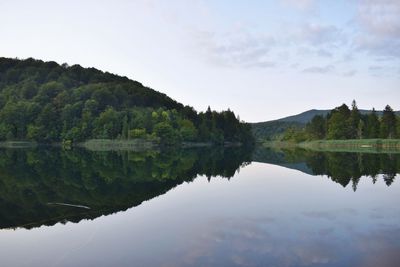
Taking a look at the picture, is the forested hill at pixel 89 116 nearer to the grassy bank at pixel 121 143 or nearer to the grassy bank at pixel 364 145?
the grassy bank at pixel 121 143

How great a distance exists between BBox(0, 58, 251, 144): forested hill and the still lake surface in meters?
110

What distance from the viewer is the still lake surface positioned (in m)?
11.3

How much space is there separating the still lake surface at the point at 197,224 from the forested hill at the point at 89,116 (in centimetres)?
11031

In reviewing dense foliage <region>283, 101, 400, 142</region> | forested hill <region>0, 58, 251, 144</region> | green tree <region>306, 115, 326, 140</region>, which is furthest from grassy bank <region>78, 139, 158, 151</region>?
green tree <region>306, 115, 326, 140</region>

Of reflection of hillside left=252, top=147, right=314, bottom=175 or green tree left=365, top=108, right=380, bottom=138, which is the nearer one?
reflection of hillside left=252, top=147, right=314, bottom=175

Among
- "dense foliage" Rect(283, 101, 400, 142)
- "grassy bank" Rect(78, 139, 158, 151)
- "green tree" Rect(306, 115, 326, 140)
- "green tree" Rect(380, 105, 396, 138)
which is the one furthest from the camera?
"green tree" Rect(306, 115, 326, 140)

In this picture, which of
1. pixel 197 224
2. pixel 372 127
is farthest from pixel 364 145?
pixel 197 224

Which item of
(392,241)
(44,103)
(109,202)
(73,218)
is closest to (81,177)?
(109,202)

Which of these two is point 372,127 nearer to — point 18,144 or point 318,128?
point 318,128

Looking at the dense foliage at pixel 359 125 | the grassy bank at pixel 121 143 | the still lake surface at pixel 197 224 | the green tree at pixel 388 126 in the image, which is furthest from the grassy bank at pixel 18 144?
the still lake surface at pixel 197 224

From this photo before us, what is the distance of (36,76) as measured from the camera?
191 metres

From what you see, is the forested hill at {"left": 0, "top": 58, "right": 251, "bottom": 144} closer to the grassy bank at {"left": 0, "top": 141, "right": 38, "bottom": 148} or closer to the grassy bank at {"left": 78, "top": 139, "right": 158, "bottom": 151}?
the grassy bank at {"left": 78, "top": 139, "right": 158, "bottom": 151}

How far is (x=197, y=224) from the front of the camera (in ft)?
51.8

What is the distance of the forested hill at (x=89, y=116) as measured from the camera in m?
142
